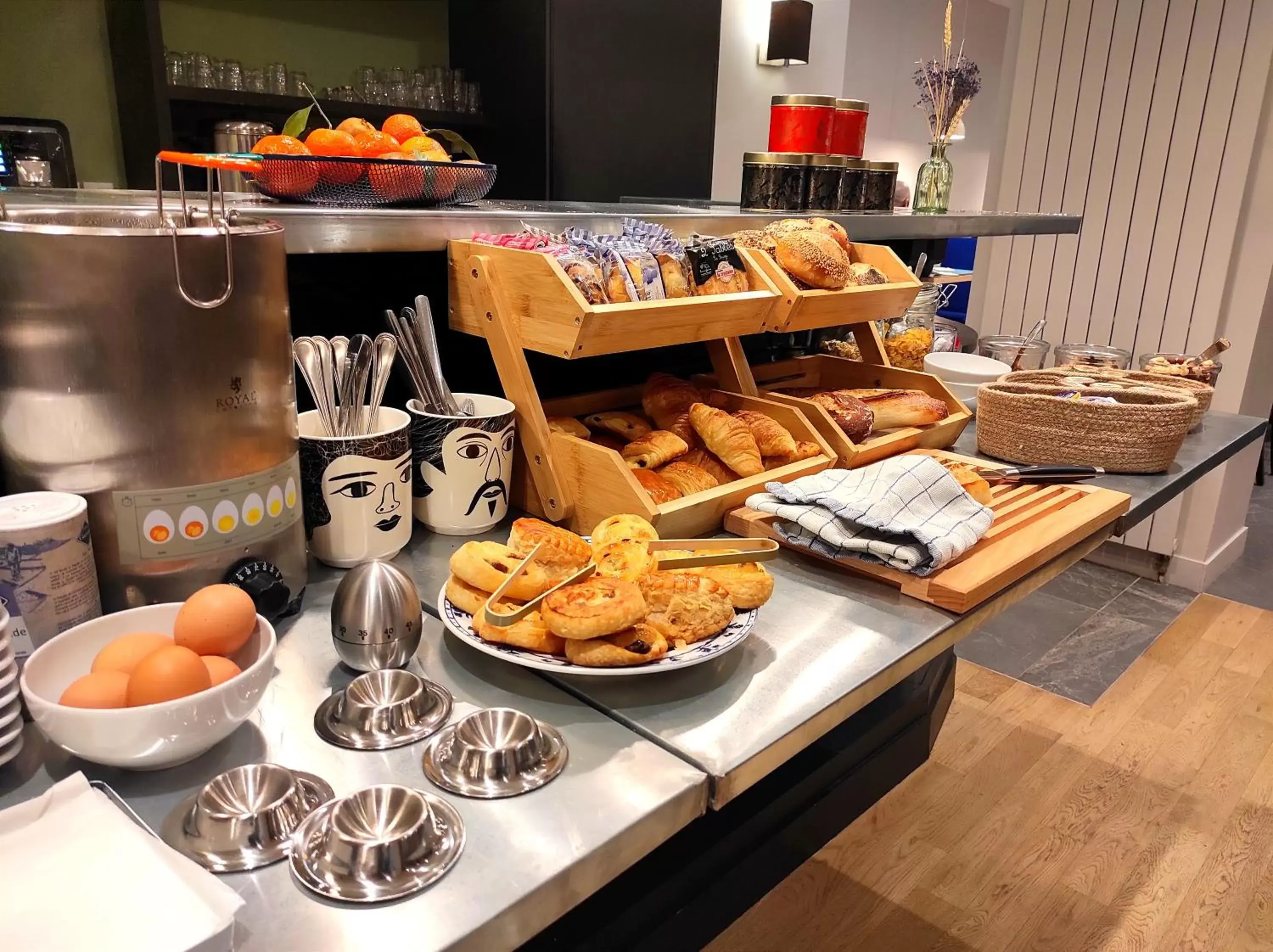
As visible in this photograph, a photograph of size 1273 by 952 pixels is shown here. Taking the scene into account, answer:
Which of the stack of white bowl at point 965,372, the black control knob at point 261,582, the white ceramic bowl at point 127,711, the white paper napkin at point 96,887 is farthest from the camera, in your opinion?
the stack of white bowl at point 965,372

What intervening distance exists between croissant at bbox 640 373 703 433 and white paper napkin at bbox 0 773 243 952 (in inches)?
32.5

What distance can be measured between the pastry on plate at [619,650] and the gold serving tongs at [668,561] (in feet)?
0.17

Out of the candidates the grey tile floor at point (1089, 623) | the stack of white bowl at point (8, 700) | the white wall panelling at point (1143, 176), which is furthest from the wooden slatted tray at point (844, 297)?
the white wall panelling at point (1143, 176)

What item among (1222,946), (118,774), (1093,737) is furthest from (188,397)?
(1093,737)

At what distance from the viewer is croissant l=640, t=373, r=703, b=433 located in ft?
4.20

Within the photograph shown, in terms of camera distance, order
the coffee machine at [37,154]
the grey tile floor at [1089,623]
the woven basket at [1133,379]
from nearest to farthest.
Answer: the woven basket at [1133,379], the coffee machine at [37,154], the grey tile floor at [1089,623]

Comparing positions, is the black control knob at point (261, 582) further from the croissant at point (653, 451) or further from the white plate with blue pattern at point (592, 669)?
the croissant at point (653, 451)

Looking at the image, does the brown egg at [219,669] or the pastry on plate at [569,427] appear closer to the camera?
the brown egg at [219,669]

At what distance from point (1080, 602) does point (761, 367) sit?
7.70ft

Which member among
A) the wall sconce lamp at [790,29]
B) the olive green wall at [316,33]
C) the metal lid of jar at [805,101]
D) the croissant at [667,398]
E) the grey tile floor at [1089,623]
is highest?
the wall sconce lamp at [790,29]

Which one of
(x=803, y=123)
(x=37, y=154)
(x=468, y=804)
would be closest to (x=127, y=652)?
(x=468, y=804)

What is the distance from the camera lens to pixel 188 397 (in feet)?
2.50

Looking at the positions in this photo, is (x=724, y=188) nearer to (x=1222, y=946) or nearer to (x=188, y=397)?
(x=1222, y=946)

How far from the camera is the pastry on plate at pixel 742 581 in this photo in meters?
0.88
